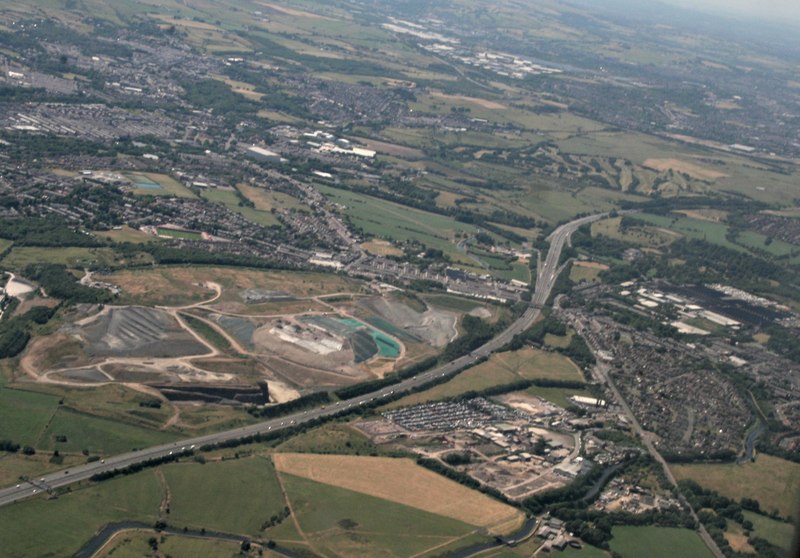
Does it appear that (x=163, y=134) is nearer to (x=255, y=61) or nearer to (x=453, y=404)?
(x=255, y=61)

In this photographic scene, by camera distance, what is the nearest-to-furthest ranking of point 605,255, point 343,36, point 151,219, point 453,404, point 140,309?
point 453,404
point 140,309
point 151,219
point 605,255
point 343,36

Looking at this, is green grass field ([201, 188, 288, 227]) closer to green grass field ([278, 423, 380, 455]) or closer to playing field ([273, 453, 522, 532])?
green grass field ([278, 423, 380, 455])

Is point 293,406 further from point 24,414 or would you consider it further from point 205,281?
point 205,281

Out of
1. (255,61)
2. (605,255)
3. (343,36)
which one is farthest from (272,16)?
(605,255)

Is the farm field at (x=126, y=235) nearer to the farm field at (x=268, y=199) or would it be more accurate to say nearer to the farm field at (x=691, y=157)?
the farm field at (x=268, y=199)

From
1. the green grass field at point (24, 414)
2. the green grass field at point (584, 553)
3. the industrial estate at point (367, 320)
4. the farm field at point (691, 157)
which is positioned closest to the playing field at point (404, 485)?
the industrial estate at point (367, 320)

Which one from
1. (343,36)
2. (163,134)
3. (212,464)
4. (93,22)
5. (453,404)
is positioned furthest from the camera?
(343,36)

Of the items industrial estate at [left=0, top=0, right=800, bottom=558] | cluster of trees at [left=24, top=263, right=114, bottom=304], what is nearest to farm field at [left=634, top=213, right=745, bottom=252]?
industrial estate at [left=0, top=0, right=800, bottom=558]
